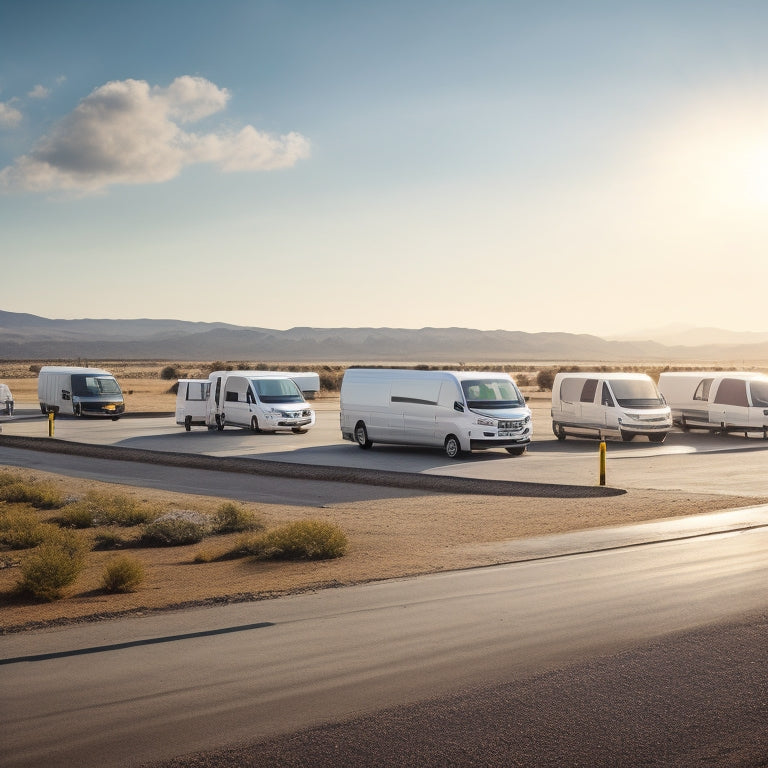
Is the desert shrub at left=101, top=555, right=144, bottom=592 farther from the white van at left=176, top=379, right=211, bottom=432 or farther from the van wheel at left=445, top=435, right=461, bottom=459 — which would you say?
the white van at left=176, top=379, right=211, bottom=432

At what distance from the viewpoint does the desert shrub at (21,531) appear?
→ 14.0 m

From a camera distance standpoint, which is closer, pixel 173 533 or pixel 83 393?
pixel 173 533

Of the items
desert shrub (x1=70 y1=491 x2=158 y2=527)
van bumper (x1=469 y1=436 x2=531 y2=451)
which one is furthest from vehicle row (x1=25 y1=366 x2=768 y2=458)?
desert shrub (x1=70 y1=491 x2=158 y2=527)

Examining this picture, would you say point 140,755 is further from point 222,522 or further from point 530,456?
point 530,456

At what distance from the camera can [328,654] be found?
741 centimetres

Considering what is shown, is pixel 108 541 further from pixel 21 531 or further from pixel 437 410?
pixel 437 410

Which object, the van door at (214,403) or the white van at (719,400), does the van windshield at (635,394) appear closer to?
the white van at (719,400)

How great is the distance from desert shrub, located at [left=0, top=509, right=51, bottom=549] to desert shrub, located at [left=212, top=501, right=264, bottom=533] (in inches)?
98.5

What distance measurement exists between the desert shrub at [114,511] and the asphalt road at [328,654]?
6982 millimetres

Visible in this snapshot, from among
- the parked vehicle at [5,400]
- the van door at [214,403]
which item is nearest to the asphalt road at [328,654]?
the van door at [214,403]

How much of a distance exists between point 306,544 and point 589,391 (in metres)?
19.3

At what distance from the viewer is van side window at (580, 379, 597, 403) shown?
3006cm

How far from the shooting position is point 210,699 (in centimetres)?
638

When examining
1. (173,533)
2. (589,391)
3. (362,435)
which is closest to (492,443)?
(362,435)
